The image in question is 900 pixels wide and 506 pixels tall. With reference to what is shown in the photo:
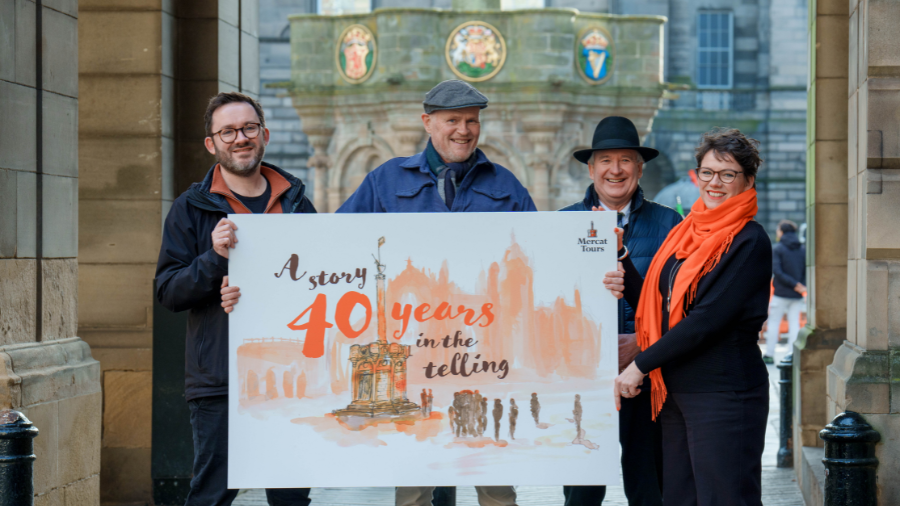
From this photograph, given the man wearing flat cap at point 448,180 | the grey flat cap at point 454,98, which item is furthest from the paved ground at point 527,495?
the grey flat cap at point 454,98

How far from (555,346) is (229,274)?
1315 mm

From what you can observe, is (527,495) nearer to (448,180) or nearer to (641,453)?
(641,453)

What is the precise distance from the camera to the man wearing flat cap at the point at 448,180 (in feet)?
13.7

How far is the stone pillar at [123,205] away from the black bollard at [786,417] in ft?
14.8

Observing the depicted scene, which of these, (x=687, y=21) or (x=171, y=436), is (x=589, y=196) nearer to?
(x=171, y=436)

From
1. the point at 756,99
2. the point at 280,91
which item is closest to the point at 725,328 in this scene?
the point at 280,91

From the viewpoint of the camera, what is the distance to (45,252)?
4656mm

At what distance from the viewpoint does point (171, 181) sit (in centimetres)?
652

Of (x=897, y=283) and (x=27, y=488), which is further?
(x=897, y=283)

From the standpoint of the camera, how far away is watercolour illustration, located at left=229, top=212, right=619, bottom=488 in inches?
150

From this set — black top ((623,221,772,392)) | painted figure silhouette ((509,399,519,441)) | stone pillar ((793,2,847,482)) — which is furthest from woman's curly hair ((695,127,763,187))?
stone pillar ((793,2,847,482))

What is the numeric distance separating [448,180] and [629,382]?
1.22 metres

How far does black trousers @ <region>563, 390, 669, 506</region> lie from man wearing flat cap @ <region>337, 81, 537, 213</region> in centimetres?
101

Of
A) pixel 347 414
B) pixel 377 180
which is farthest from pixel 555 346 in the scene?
pixel 377 180
